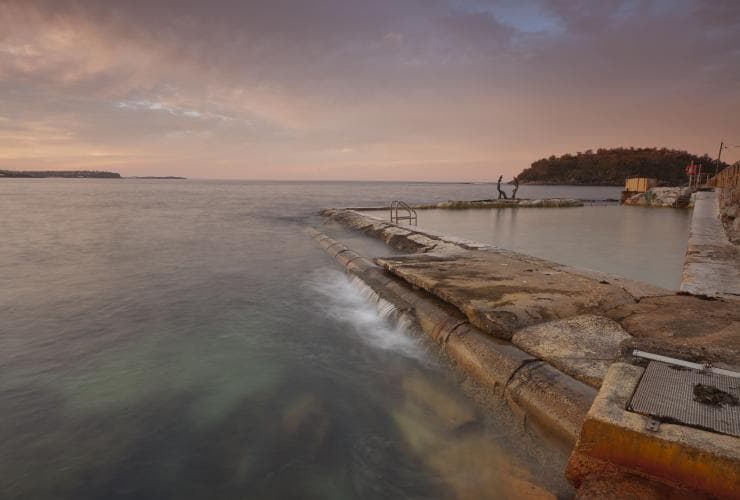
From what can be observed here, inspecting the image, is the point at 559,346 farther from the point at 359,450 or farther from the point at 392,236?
the point at 392,236

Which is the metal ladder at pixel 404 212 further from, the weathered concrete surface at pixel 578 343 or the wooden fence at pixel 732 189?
the weathered concrete surface at pixel 578 343

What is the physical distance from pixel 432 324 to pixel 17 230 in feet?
76.7

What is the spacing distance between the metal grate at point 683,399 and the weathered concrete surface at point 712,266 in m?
3.44

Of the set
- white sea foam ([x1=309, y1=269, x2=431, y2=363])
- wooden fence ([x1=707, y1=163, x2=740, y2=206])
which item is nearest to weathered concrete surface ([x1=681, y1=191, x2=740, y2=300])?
white sea foam ([x1=309, y1=269, x2=431, y2=363])

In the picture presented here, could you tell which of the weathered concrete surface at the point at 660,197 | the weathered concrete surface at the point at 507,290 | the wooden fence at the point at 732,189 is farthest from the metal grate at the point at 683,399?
the weathered concrete surface at the point at 660,197

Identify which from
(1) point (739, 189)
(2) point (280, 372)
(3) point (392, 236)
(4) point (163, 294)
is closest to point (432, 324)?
(2) point (280, 372)

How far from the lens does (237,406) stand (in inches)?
175

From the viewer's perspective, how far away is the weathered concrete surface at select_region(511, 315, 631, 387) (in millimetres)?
3580

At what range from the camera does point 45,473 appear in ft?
11.2

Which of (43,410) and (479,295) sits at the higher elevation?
(479,295)

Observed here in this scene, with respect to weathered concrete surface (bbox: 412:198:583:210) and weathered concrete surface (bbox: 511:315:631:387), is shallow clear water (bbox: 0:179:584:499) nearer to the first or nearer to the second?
weathered concrete surface (bbox: 511:315:631:387)

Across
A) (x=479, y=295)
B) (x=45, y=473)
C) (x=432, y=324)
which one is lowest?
(x=45, y=473)

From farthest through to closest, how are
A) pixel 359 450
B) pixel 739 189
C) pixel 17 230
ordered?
pixel 17 230, pixel 739 189, pixel 359 450

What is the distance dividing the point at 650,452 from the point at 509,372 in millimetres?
1896
